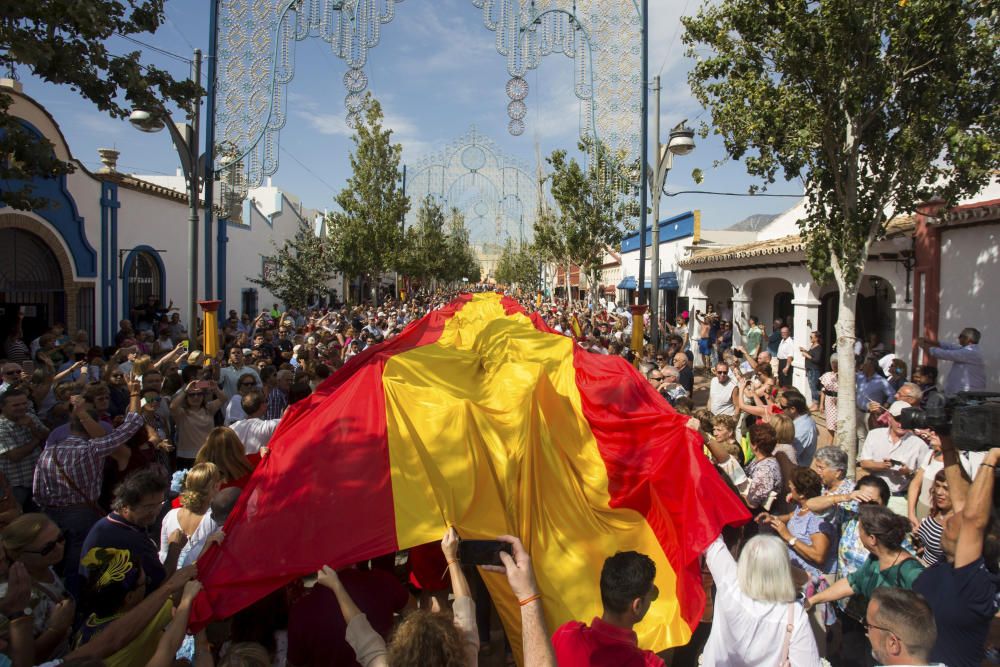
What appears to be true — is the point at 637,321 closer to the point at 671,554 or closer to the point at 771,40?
the point at 771,40

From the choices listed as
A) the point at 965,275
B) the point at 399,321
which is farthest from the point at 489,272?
the point at 965,275

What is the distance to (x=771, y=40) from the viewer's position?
7535 millimetres

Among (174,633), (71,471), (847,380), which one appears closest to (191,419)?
(71,471)

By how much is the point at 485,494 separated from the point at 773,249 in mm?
12139

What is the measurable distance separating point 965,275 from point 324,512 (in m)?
9.94

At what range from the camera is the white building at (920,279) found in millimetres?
8852

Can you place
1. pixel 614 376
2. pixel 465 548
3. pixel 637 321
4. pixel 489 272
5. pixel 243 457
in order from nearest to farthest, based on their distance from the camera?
pixel 465 548 → pixel 243 457 → pixel 614 376 → pixel 637 321 → pixel 489 272

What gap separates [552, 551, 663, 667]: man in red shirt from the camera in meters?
2.38

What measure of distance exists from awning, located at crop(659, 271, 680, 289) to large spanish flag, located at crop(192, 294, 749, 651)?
18.2 m

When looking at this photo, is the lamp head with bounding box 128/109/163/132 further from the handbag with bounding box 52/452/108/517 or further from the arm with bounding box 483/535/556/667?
the arm with bounding box 483/535/556/667

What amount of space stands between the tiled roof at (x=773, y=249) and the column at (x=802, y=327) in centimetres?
119

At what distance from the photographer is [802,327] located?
13594 mm

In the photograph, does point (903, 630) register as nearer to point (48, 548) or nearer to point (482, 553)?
point (482, 553)

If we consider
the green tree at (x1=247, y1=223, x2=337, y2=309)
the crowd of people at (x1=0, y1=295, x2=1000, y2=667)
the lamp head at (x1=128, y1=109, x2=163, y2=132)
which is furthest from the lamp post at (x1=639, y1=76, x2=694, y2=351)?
the green tree at (x1=247, y1=223, x2=337, y2=309)
